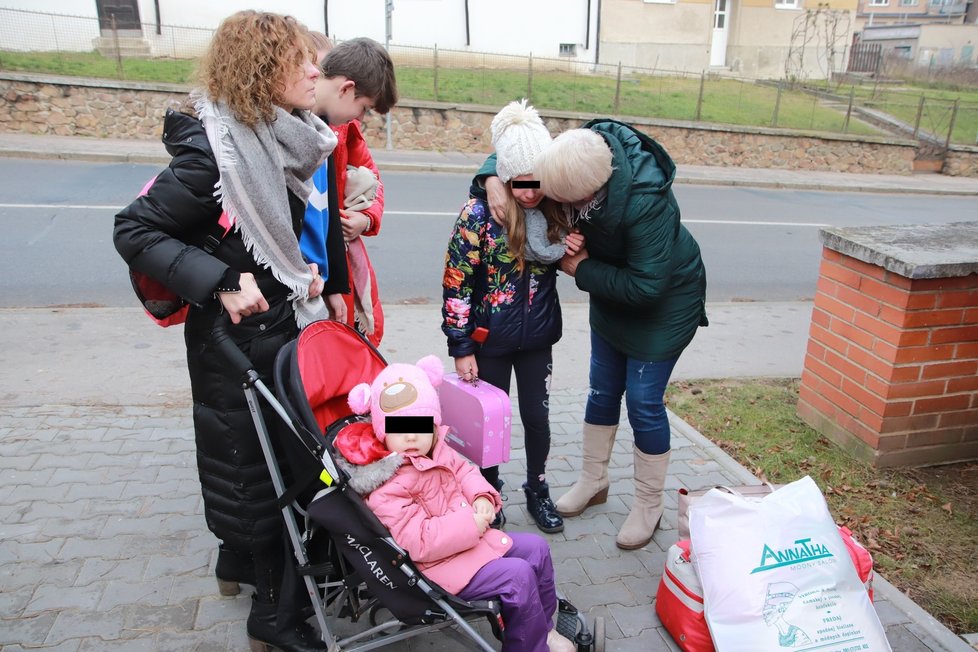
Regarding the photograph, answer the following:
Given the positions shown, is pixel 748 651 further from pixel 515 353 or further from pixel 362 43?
pixel 362 43

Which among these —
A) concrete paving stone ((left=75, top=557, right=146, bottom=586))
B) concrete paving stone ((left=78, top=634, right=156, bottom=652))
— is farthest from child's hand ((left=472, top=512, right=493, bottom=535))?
concrete paving stone ((left=75, top=557, right=146, bottom=586))

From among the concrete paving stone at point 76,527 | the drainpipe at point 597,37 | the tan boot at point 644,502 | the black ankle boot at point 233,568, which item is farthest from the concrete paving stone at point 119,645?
the drainpipe at point 597,37

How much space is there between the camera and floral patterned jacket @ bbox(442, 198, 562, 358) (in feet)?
9.84

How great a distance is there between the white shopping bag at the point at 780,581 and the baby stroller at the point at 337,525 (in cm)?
47

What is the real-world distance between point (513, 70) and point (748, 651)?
19.5 metres

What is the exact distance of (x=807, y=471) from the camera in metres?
4.06

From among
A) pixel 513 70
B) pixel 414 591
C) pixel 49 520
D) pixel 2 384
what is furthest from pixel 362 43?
pixel 513 70

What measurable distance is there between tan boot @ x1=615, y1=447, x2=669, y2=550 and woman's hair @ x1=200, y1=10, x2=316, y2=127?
2111 mm

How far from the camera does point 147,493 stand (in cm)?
358

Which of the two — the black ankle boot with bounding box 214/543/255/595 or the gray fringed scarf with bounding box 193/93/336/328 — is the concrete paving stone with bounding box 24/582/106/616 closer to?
the black ankle boot with bounding box 214/543/255/595

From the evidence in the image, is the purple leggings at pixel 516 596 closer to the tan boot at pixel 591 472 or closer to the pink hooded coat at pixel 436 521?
the pink hooded coat at pixel 436 521

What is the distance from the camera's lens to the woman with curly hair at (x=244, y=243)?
2229 millimetres

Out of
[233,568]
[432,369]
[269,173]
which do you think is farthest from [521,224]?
[233,568]

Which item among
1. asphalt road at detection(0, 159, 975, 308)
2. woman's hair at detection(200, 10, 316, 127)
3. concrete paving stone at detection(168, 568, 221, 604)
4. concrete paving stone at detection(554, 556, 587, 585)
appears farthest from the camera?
asphalt road at detection(0, 159, 975, 308)
